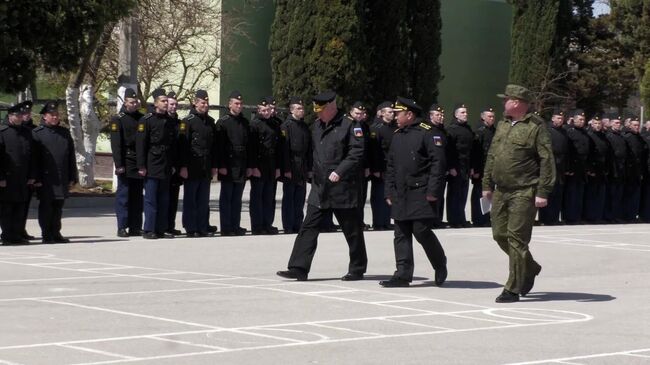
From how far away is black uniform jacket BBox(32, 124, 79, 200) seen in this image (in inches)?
719

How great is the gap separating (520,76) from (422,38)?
8.17 metres

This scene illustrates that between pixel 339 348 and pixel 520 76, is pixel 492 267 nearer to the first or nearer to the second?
pixel 339 348

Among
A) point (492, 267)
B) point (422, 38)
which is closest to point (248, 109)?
point (422, 38)

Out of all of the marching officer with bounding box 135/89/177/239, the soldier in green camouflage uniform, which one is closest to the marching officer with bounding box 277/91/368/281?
the soldier in green camouflage uniform

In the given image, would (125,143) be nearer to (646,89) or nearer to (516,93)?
(516,93)

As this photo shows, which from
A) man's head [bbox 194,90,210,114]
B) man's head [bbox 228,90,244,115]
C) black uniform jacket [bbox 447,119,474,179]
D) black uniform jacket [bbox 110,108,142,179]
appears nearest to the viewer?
black uniform jacket [bbox 110,108,142,179]

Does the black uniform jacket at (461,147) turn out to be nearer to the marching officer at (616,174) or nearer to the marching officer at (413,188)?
the marching officer at (616,174)

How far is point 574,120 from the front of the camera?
2498 centimetres

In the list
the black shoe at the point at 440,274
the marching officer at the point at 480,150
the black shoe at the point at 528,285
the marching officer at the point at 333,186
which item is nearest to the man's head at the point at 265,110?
the marching officer at the point at 480,150

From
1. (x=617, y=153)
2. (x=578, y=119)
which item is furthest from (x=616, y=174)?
(x=578, y=119)

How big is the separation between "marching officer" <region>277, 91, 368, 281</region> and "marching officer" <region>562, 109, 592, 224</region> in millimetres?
10847

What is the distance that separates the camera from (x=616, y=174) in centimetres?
2592

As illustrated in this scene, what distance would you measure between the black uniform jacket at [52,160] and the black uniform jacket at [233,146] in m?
2.48

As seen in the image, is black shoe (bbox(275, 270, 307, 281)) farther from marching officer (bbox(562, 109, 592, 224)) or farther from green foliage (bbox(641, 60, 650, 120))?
green foliage (bbox(641, 60, 650, 120))
